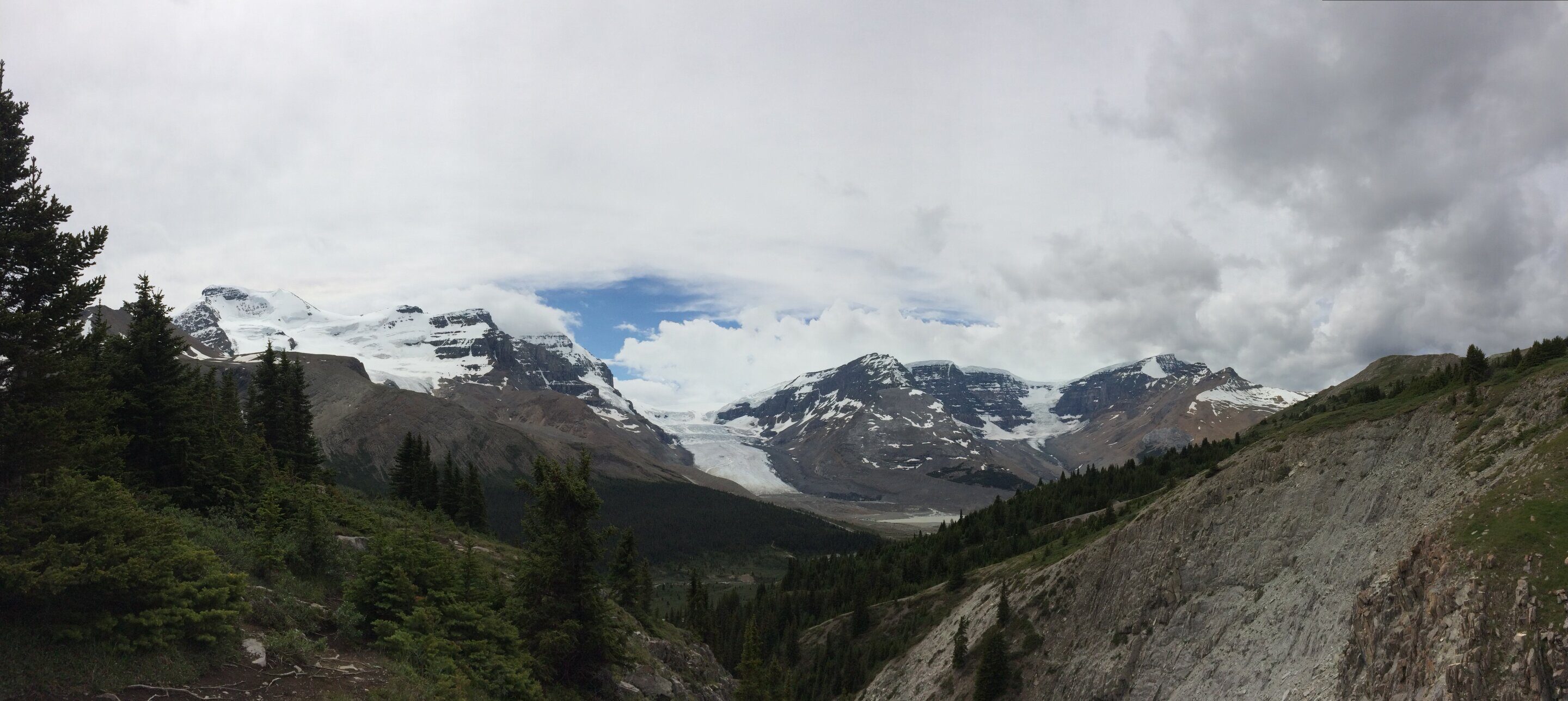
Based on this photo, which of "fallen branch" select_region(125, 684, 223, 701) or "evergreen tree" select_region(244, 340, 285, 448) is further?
"evergreen tree" select_region(244, 340, 285, 448)

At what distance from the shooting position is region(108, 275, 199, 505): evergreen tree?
31.7 m

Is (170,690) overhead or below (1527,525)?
below

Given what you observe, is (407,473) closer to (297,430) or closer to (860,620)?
(297,430)

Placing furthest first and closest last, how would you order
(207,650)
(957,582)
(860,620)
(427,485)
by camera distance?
1. (860,620)
2. (957,582)
3. (427,485)
4. (207,650)

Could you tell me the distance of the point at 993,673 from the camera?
188ft

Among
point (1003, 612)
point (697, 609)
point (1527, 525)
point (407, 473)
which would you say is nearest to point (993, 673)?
point (1003, 612)

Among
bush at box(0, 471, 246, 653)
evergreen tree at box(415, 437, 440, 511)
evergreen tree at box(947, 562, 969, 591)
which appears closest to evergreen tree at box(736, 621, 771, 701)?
evergreen tree at box(415, 437, 440, 511)

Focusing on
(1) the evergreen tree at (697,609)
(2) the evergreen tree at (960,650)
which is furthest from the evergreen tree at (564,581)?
(1) the evergreen tree at (697,609)

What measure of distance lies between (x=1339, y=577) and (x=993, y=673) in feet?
81.6

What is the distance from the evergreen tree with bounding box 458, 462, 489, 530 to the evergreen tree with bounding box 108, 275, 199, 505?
3945cm

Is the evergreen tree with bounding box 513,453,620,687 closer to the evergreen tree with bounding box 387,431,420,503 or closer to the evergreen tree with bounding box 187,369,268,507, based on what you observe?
the evergreen tree with bounding box 187,369,268,507

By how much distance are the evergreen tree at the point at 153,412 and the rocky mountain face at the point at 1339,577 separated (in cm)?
5205

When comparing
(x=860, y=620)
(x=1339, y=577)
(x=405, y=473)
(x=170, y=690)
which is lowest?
(x=860, y=620)

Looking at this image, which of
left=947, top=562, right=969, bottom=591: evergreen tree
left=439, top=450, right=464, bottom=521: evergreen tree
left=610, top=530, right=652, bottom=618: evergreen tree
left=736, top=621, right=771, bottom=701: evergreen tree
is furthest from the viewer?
left=947, top=562, right=969, bottom=591: evergreen tree
